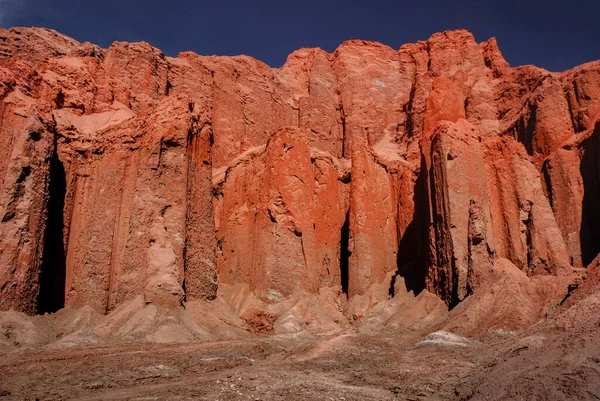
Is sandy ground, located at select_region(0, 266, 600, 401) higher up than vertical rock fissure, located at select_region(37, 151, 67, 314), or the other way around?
vertical rock fissure, located at select_region(37, 151, 67, 314)

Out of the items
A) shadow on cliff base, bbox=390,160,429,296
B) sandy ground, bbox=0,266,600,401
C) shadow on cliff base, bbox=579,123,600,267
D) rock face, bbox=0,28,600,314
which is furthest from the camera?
shadow on cliff base, bbox=390,160,429,296

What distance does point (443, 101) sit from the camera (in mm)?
38938

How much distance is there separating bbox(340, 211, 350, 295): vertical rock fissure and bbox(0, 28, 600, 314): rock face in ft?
0.43

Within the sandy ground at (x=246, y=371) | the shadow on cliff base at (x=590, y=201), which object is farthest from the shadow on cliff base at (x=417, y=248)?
the sandy ground at (x=246, y=371)

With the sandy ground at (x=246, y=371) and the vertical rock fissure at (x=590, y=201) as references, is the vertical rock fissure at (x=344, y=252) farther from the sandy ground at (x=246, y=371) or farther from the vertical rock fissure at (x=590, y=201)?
the sandy ground at (x=246, y=371)

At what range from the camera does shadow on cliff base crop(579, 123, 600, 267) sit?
33281 millimetres

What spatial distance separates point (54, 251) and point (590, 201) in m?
32.3

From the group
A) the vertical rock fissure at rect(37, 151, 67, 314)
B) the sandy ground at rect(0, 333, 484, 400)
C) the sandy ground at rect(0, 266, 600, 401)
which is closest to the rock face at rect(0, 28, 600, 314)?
the vertical rock fissure at rect(37, 151, 67, 314)

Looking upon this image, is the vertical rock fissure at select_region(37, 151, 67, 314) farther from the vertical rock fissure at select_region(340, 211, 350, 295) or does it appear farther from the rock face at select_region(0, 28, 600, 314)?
the vertical rock fissure at select_region(340, 211, 350, 295)

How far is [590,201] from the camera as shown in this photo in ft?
113

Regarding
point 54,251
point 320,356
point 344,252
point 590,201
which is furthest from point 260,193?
point 590,201

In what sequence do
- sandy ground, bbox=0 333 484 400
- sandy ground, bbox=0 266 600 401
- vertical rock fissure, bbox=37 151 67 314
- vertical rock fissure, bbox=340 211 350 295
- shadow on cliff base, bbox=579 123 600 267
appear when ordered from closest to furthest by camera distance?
sandy ground, bbox=0 266 600 401 → sandy ground, bbox=0 333 484 400 → vertical rock fissure, bbox=37 151 67 314 → shadow on cliff base, bbox=579 123 600 267 → vertical rock fissure, bbox=340 211 350 295

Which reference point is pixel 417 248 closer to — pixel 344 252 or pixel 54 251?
pixel 344 252

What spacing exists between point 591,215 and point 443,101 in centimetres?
1213
